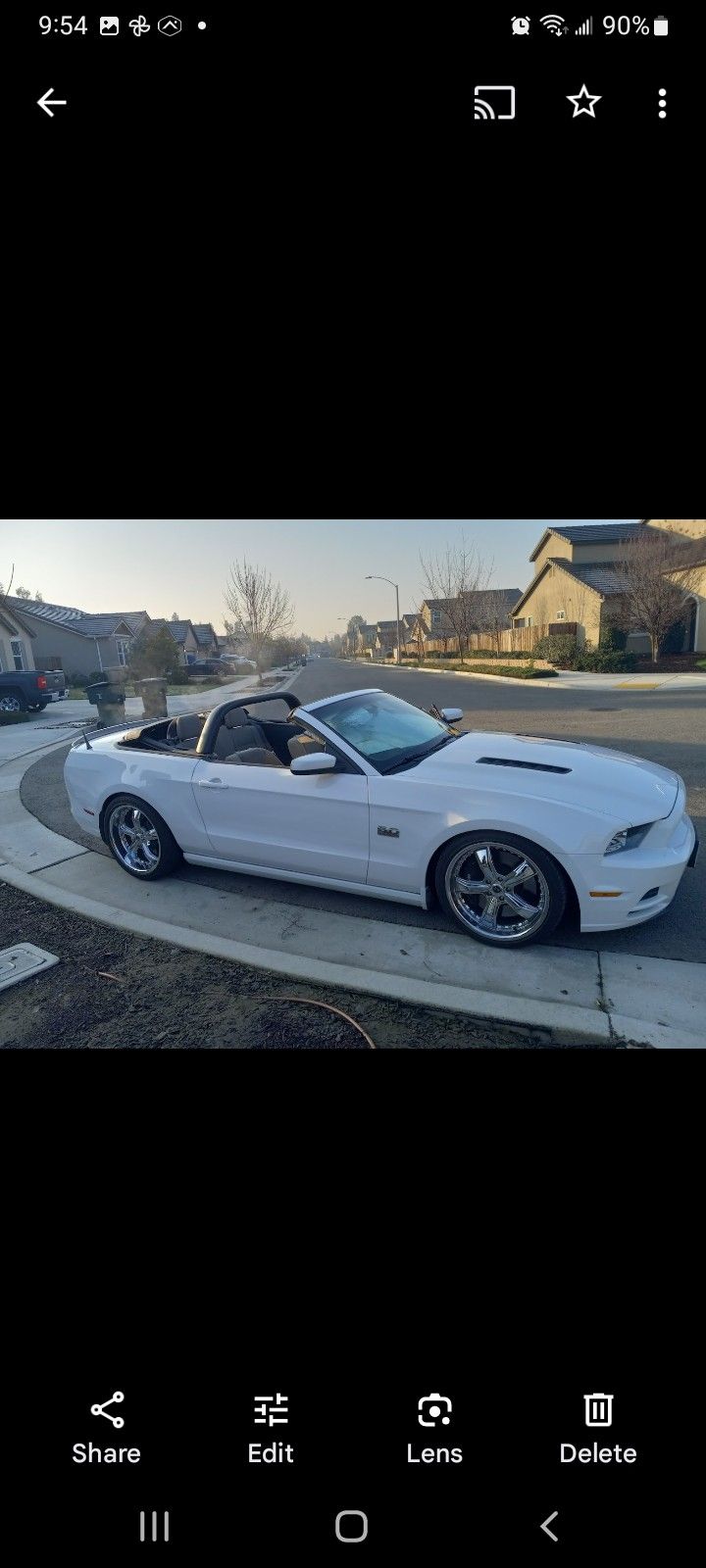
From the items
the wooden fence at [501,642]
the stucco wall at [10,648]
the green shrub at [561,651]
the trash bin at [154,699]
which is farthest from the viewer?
the wooden fence at [501,642]

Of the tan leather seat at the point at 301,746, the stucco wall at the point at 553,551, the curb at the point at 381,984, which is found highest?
the stucco wall at the point at 553,551

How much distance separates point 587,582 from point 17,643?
24.0 meters

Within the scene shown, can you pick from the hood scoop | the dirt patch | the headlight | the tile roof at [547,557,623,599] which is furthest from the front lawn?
the dirt patch

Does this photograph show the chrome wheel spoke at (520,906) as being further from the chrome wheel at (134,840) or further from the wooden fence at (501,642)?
the wooden fence at (501,642)

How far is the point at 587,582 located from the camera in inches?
998

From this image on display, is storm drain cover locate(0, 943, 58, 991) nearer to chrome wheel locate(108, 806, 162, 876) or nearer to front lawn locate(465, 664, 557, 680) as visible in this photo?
chrome wheel locate(108, 806, 162, 876)

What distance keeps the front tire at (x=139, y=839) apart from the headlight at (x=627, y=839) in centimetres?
289

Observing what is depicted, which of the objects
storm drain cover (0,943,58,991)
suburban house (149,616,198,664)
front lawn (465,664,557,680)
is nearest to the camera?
storm drain cover (0,943,58,991)

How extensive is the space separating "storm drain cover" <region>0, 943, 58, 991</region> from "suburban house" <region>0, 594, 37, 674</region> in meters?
19.9

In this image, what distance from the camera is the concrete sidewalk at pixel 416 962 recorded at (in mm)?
2455

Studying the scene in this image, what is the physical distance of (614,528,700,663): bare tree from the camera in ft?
67.6

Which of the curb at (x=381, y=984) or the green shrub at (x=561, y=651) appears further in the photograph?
the green shrub at (x=561, y=651)
